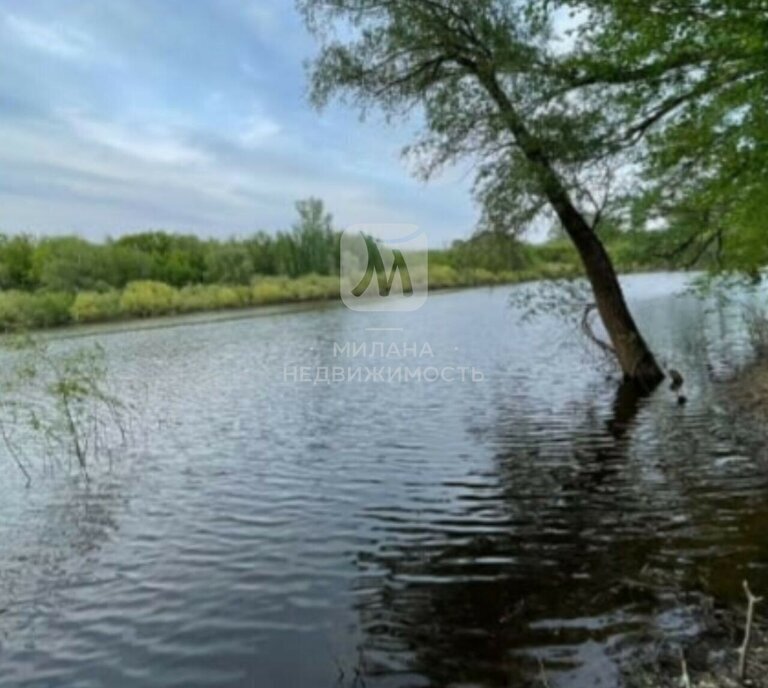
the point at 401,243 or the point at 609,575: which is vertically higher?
the point at 401,243

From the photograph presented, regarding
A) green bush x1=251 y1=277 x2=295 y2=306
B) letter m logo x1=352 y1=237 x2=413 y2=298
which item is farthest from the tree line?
green bush x1=251 y1=277 x2=295 y2=306

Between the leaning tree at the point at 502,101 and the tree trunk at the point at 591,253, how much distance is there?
0.02 meters

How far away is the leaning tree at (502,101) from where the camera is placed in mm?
12477

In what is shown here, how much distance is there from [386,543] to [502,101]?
9079mm

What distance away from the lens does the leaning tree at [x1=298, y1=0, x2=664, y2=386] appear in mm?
12477

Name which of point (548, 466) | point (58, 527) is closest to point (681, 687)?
point (548, 466)

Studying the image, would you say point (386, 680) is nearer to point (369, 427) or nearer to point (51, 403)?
point (369, 427)

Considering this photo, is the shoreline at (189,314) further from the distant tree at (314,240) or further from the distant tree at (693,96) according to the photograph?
the distant tree at (693,96)

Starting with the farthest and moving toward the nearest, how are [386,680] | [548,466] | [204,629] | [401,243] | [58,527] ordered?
[401,243]
[548,466]
[58,527]
[204,629]
[386,680]

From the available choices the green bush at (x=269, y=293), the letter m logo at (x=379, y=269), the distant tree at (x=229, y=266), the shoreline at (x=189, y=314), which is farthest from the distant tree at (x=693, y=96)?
the distant tree at (x=229, y=266)

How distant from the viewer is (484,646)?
489 centimetres

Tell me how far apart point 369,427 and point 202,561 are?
6202 mm

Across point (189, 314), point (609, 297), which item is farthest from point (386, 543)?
point (189, 314)

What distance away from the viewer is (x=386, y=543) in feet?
23.3
